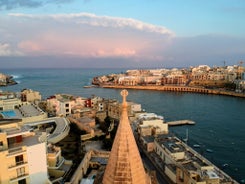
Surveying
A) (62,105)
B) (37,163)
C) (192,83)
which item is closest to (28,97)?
(62,105)

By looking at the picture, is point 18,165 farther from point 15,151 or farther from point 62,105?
point 62,105

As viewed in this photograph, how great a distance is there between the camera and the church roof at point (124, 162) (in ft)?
18.7

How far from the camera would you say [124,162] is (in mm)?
5758

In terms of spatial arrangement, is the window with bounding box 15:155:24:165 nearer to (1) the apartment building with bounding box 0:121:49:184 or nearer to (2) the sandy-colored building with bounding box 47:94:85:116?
(1) the apartment building with bounding box 0:121:49:184

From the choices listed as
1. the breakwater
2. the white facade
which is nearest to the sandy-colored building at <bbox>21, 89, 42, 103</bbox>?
the white facade

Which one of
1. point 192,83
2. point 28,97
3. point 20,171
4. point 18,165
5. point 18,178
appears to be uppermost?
point 192,83

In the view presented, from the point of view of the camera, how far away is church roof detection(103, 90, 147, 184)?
5.70m

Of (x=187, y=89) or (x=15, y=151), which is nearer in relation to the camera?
(x=15, y=151)

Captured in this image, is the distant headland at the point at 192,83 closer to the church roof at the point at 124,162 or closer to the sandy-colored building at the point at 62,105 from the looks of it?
the sandy-colored building at the point at 62,105

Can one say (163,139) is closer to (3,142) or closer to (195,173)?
(195,173)

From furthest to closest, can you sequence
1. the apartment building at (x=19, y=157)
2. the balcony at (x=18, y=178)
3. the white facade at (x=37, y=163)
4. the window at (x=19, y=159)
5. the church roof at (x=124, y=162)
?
1. the white facade at (x=37, y=163)
2. the window at (x=19, y=159)
3. the balcony at (x=18, y=178)
4. the apartment building at (x=19, y=157)
5. the church roof at (x=124, y=162)

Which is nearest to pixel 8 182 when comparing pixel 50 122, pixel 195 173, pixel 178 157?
pixel 195 173

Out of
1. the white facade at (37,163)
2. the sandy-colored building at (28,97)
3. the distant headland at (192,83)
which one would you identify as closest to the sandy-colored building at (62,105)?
the sandy-colored building at (28,97)

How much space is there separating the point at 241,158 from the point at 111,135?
14.5 meters
